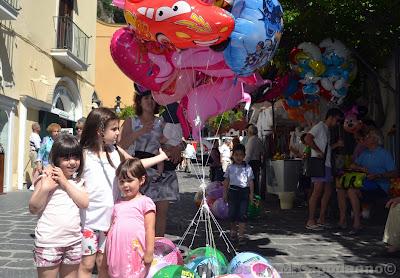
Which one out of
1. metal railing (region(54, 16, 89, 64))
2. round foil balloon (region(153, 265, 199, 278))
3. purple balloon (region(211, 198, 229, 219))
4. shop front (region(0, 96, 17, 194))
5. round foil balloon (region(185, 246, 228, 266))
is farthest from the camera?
metal railing (region(54, 16, 89, 64))

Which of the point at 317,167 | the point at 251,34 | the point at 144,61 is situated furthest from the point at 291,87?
the point at 251,34

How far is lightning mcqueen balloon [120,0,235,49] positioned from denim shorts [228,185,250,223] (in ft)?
8.70

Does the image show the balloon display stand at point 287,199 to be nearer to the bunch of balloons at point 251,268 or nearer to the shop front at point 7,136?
the bunch of balloons at point 251,268

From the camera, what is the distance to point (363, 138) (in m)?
7.26

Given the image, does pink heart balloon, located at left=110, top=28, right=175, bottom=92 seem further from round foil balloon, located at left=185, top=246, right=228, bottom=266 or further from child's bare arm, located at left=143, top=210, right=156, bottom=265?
child's bare arm, located at left=143, top=210, right=156, bottom=265

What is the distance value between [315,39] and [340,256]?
402 cm

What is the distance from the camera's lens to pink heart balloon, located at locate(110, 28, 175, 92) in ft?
14.4

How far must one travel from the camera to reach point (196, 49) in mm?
4039

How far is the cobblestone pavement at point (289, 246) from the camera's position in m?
4.70

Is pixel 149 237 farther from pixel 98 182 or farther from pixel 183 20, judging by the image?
pixel 183 20

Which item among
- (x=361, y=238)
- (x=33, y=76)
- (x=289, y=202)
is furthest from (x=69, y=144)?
(x=33, y=76)

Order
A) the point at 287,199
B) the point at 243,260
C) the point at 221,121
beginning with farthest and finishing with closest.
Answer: the point at 287,199 < the point at 221,121 < the point at 243,260

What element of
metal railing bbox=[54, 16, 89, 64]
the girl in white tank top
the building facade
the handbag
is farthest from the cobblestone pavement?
metal railing bbox=[54, 16, 89, 64]

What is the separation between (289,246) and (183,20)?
347cm
